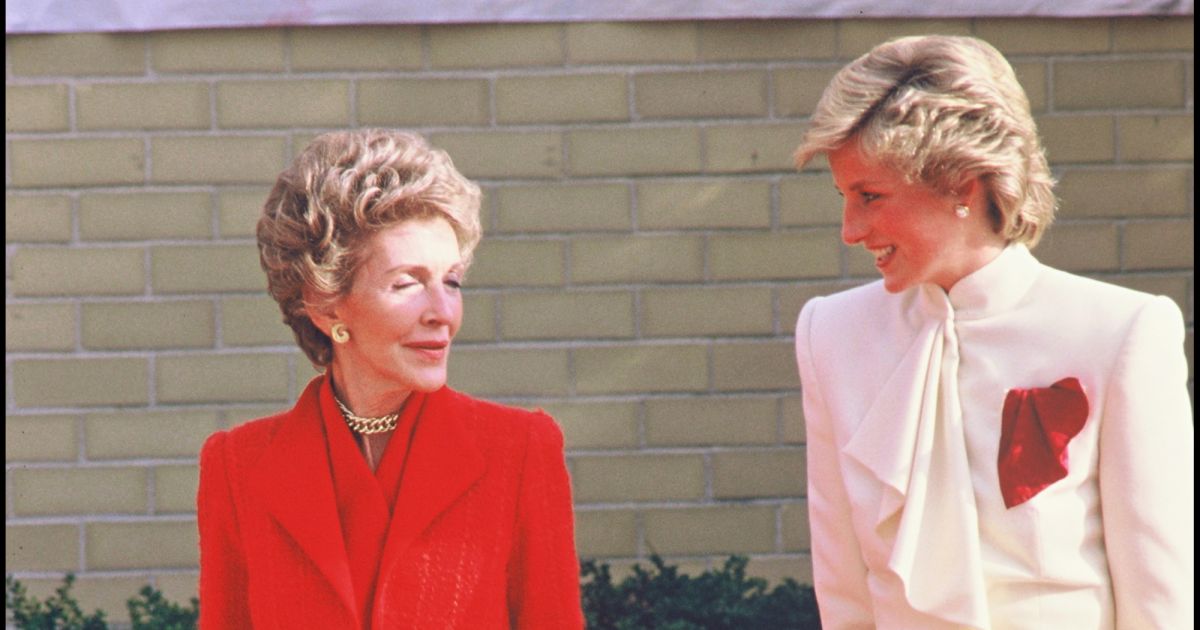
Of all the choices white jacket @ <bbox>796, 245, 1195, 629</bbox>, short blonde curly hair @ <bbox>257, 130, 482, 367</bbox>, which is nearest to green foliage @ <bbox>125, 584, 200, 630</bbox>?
short blonde curly hair @ <bbox>257, 130, 482, 367</bbox>

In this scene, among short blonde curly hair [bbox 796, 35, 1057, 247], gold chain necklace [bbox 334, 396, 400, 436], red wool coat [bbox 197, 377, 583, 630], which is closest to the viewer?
short blonde curly hair [bbox 796, 35, 1057, 247]

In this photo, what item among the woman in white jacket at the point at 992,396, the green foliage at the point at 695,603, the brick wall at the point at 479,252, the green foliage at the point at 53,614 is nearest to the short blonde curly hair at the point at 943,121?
the woman in white jacket at the point at 992,396

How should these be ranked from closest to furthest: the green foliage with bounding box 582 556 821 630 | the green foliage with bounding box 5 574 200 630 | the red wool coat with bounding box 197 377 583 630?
Answer: the red wool coat with bounding box 197 377 583 630 < the green foliage with bounding box 582 556 821 630 < the green foliage with bounding box 5 574 200 630

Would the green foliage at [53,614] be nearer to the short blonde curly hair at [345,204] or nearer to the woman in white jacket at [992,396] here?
the short blonde curly hair at [345,204]

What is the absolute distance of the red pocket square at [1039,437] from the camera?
8.84 ft

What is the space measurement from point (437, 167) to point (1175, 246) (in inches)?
122

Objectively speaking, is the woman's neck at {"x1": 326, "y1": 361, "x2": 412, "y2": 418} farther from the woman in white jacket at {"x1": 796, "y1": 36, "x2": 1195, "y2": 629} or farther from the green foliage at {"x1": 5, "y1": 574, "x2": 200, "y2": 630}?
the green foliage at {"x1": 5, "y1": 574, "x2": 200, "y2": 630}

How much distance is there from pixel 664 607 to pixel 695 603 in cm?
8

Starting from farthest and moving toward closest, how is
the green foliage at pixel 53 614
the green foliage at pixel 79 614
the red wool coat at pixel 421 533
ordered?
the green foliage at pixel 53 614 → the green foliage at pixel 79 614 → the red wool coat at pixel 421 533

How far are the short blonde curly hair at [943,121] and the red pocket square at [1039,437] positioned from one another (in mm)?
302

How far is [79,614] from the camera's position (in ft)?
14.4

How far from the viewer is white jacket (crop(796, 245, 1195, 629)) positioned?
2.69 meters

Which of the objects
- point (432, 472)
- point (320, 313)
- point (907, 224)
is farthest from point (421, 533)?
point (907, 224)

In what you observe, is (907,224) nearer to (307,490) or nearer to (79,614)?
(307,490)
